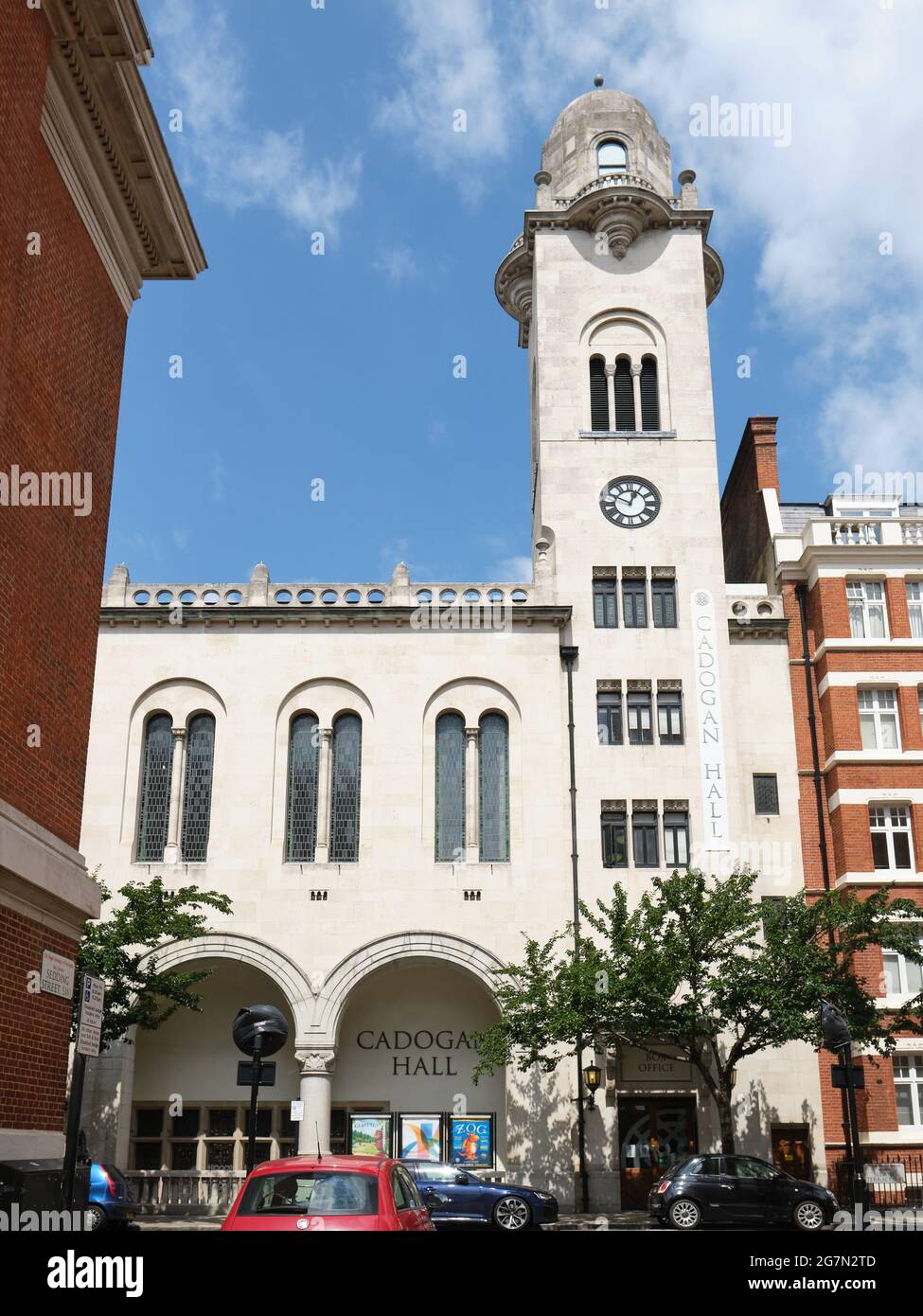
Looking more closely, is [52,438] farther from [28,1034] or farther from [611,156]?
[611,156]

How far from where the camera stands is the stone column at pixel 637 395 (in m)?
37.1

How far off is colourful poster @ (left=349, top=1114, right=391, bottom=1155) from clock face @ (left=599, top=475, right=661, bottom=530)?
16914 millimetres

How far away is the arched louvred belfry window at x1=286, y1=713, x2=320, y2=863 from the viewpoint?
32469 millimetres

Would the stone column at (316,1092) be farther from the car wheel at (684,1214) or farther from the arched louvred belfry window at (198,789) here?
the car wheel at (684,1214)

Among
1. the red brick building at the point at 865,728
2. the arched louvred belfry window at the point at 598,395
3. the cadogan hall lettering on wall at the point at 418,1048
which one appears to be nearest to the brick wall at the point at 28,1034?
the cadogan hall lettering on wall at the point at 418,1048

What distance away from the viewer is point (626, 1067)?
101 ft

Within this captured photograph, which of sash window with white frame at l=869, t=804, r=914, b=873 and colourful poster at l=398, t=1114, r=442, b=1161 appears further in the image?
sash window with white frame at l=869, t=804, r=914, b=873

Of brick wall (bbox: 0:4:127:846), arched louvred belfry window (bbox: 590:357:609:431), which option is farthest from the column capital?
arched louvred belfry window (bbox: 590:357:609:431)

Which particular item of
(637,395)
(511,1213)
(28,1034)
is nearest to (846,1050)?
(511,1213)

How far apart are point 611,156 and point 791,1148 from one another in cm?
2991

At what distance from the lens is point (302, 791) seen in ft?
108

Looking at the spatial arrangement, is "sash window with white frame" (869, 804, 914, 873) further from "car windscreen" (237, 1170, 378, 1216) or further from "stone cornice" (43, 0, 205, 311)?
"car windscreen" (237, 1170, 378, 1216)

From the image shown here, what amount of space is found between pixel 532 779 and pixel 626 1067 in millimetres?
7370
